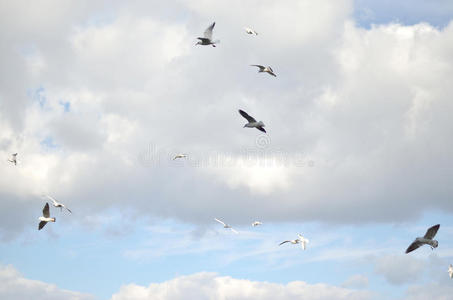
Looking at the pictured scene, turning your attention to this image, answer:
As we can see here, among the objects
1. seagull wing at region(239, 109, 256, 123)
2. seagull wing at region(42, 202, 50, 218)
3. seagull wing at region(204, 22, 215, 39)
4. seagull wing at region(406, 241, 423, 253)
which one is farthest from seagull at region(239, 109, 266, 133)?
seagull wing at region(406, 241, 423, 253)

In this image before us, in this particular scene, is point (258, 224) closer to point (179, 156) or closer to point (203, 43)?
point (179, 156)

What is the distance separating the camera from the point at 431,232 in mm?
47219

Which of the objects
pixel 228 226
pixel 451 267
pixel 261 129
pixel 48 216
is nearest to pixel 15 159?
pixel 48 216

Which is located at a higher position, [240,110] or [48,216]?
[240,110]

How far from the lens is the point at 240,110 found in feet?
231

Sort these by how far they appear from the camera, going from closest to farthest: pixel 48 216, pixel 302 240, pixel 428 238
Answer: pixel 428 238 → pixel 48 216 → pixel 302 240

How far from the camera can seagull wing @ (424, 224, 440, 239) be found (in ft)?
154

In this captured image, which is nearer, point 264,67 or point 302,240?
point 264,67

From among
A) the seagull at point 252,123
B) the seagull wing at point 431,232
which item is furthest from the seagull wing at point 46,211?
the seagull wing at point 431,232

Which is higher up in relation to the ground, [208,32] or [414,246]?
[208,32]

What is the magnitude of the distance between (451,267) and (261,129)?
26.5m

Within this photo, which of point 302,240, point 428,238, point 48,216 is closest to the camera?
point 428,238

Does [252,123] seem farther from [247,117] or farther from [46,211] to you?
[46,211]

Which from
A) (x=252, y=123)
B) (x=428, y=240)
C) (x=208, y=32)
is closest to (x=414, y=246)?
(x=428, y=240)
